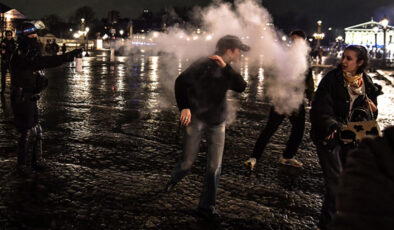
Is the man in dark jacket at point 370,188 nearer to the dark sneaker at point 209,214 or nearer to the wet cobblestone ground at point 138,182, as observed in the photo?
the wet cobblestone ground at point 138,182

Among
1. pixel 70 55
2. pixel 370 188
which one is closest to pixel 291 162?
pixel 70 55

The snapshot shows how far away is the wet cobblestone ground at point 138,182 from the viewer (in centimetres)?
376

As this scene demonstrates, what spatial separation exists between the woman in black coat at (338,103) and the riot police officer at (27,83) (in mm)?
3033

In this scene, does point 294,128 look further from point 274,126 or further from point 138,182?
point 138,182

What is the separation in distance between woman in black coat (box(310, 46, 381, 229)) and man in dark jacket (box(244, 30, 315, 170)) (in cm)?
199

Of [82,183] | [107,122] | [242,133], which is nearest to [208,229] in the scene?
[82,183]

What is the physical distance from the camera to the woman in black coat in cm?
332

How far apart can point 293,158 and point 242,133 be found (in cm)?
181

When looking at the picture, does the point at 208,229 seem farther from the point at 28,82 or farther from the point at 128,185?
the point at 28,82

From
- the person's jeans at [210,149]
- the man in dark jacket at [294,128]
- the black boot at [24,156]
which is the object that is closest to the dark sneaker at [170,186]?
the person's jeans at [210,149]

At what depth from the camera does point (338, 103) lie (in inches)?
132

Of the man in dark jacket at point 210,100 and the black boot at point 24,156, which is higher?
the man in dark jacket at point 210,100

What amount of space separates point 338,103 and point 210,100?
1.09 meters

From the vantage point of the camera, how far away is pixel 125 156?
581cm
